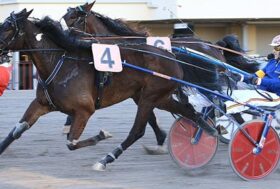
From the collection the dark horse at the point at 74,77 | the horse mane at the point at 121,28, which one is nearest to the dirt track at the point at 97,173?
the dark horse at the point at 74,77

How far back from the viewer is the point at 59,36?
22.6 feet

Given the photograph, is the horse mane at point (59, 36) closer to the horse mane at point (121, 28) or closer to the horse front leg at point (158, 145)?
the horse mane at point (121, 28)

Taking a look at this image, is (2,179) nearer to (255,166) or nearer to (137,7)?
(255,166)

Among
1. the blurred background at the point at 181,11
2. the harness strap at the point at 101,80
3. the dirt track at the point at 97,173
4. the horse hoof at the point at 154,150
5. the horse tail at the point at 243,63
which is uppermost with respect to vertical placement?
the harness strap at the point at 101,80

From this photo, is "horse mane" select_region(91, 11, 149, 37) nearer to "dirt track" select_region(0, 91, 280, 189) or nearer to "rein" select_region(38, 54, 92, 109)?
"rein" select_region(38, 54, 92, 109)

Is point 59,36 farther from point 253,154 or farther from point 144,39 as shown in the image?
point 253,154

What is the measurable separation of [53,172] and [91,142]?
1.78ft

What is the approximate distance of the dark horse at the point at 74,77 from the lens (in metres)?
6.79

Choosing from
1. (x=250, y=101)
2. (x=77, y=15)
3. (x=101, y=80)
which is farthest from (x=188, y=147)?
(x=77, y=15)

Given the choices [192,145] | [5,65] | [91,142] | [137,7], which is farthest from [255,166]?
[137,7]

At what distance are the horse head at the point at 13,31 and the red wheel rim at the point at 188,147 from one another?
2.00 m

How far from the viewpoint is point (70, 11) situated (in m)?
9.27

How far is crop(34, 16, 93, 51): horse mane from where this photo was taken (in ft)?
22.5

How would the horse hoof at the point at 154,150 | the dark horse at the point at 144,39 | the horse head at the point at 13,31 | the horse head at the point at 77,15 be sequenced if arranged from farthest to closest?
the horse head at the point at 77,15 → the horse hoof at the point at 154,150 → the dark horse at the point at 144,39 → the horse head at the point at 13,31
